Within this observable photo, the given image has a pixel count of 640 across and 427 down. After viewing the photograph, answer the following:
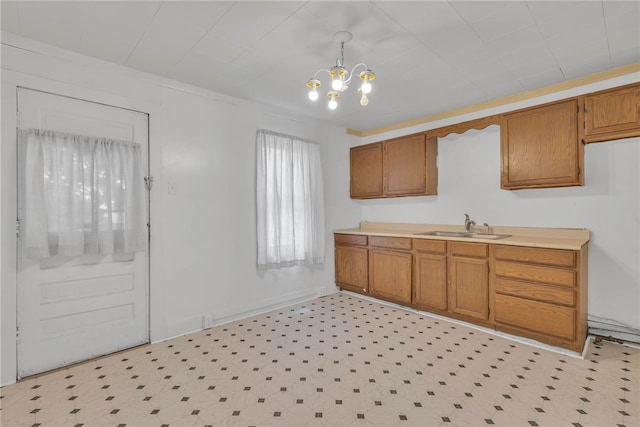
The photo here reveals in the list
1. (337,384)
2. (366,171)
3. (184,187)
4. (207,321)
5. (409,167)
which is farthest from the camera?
(366,171)

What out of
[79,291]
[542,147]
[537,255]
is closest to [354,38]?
[542,147]

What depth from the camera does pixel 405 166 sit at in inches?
166

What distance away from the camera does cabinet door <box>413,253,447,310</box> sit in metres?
3.47

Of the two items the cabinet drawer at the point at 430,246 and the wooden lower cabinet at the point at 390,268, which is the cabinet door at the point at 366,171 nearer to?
the wooden lower cabinet at the point at 390,268

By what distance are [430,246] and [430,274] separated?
13.0 inches

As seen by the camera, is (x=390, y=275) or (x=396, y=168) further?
(x=396, y=168)

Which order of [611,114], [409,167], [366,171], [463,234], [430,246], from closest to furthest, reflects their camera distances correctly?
1. [611,114]
2. [430,246]
3. [463,234]
4. [409,167]
5. [366,171]

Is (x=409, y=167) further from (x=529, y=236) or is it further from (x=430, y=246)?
(x=529, y=236)

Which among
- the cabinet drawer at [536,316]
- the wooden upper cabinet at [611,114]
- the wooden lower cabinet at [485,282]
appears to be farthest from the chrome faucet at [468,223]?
the wooden upper cabinet at [611,114]

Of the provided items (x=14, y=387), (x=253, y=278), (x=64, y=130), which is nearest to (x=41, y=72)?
(x=64, y=130)

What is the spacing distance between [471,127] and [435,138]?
0.51 m

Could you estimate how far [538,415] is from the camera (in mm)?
1844

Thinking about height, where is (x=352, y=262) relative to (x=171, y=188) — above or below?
below

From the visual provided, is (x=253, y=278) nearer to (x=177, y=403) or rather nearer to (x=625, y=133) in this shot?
(x=177, y=403)
